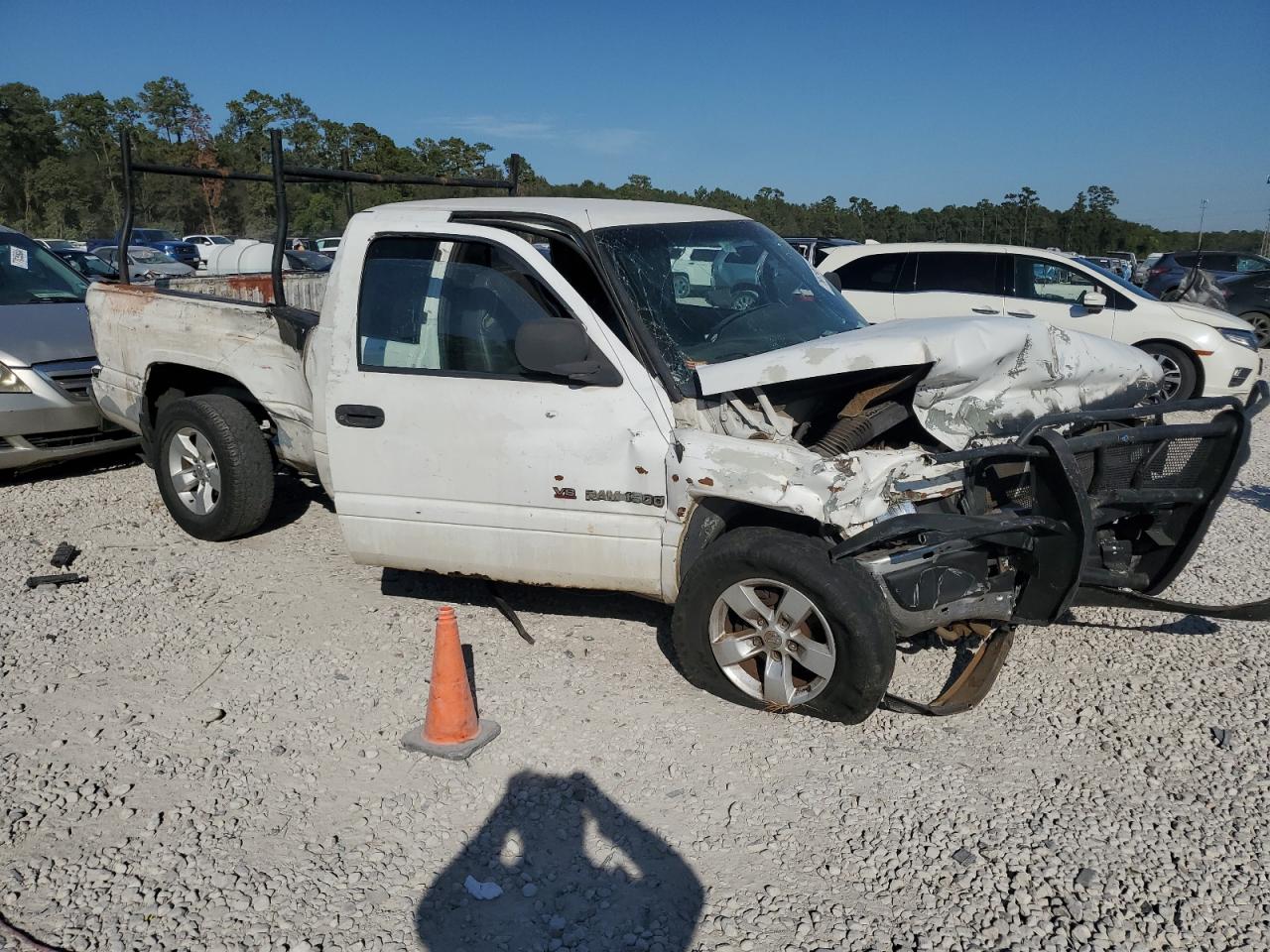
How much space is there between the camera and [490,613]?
5102mm

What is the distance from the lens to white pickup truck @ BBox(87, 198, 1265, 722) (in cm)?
363

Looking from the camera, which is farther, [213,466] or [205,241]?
[205,241]

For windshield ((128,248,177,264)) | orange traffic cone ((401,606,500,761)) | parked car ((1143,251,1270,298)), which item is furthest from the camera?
windshield ((128,248,177,264))

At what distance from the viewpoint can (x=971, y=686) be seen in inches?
157

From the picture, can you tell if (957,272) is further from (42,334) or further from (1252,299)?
(1252,299)

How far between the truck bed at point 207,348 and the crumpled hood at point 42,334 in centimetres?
83

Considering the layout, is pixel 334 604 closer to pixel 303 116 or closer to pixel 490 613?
pixel 490 613

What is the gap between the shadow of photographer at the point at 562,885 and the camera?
2.80m

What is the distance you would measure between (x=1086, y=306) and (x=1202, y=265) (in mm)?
10760

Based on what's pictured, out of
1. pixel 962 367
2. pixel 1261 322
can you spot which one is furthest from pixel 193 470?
pixel 1261 322

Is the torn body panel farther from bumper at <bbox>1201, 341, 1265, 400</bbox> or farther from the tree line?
the tree line

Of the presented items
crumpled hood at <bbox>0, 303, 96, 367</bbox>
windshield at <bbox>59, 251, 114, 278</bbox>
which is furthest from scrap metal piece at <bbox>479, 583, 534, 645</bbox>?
windshield at <bbox>59, 251, 114, 278</bbox>

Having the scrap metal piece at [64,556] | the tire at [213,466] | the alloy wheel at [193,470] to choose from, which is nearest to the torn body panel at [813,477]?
the tire at [213,466]

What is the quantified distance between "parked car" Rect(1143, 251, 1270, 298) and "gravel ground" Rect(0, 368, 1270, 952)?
51.6 ft
